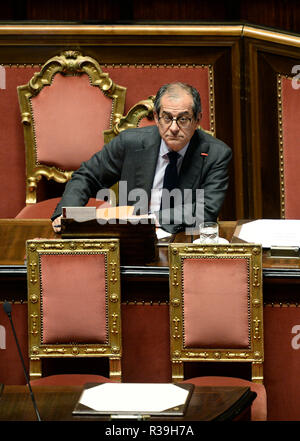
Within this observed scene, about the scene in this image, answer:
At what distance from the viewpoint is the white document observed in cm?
157

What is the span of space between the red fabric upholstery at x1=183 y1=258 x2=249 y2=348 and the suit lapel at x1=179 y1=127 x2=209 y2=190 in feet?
2.68

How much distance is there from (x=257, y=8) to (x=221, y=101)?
3.64 feet

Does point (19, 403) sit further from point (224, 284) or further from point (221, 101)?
point (221, 101)

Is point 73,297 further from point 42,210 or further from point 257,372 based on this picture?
point 42,210

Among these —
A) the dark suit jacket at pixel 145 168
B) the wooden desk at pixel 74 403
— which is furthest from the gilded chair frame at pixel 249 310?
the dark suit jacket at pixel 145 168

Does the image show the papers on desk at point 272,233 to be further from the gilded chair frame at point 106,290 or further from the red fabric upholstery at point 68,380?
the red fabric upholstery at point 68,380

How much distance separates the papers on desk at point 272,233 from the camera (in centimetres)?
245

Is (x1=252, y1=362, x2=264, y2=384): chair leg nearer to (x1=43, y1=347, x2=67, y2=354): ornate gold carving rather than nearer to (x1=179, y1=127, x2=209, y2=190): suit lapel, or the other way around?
(x1=43, y1=347, x2=67, y2=354): ornate gold carving

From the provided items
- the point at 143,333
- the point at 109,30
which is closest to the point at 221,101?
the point at 109,30

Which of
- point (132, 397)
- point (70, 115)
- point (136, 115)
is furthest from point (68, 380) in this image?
point (70, 115)

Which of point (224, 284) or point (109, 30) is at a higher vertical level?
point (109, 30)

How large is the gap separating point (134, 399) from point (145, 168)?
1.55 meters

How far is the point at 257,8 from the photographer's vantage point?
474 centimetres

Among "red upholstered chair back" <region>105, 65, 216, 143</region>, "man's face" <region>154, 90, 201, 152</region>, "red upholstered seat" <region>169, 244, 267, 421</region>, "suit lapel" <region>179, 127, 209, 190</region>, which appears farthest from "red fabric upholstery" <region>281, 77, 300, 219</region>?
"red upholstered seat" <region>169, 244, 267, 421</region>
